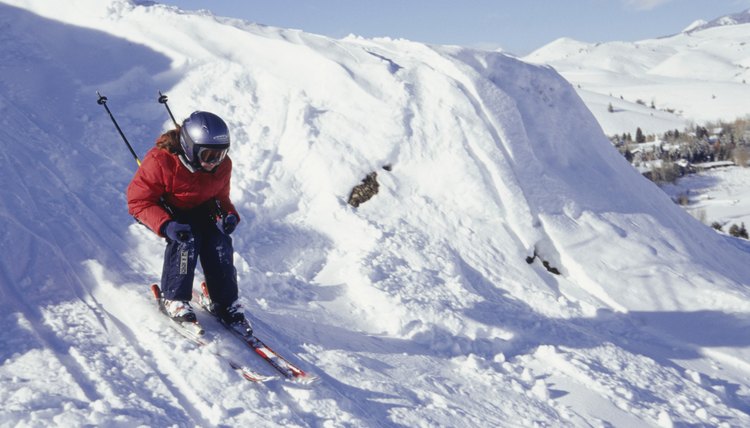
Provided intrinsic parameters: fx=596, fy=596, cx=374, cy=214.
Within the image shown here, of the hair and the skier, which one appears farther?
the hair

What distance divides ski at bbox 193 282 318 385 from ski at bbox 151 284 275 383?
19 cm

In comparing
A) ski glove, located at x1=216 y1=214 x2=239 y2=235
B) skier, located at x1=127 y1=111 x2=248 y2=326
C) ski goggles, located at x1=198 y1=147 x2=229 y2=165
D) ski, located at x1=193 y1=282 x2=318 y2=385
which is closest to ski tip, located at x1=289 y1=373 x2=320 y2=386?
ski, located at x1=193 y1=282 x2=318 y2=385

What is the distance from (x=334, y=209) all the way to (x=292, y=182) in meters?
0.95

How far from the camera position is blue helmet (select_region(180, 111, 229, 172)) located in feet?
15.9

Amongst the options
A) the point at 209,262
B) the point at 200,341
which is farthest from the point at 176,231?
the point at 200,341

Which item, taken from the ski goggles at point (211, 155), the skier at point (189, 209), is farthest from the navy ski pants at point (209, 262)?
the ski goggles at point (211, 155)

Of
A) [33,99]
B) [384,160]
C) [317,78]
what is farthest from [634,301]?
[33,99]

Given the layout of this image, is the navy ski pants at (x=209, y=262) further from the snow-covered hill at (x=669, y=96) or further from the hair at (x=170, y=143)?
the snow-covered hill at (x=669, y=96)

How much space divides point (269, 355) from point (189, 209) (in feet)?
4.79

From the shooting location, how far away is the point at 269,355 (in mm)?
4883

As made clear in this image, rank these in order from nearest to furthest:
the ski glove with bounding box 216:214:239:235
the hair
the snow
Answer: the snow → the hair → the ski glove with bounding box 216:214:239:235

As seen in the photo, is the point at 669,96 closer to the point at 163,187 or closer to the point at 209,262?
the point at 209,262

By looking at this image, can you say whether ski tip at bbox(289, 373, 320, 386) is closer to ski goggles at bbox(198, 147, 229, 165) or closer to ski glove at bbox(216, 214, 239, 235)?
ski glove at bbox(216, 214, 239, 235)

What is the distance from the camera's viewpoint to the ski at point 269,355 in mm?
4668
